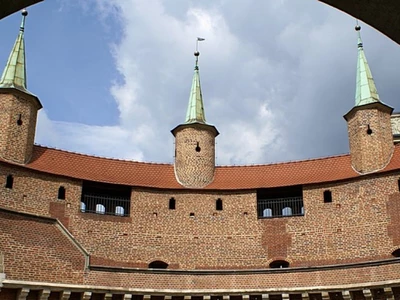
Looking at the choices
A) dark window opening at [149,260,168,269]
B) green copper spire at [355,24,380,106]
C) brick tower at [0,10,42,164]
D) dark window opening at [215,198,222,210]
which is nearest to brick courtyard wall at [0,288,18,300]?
dark window opening at [149,260,168,269]

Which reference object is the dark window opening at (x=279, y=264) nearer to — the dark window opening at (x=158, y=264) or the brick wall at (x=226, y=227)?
→ the brick wall at (x=226, y=227)

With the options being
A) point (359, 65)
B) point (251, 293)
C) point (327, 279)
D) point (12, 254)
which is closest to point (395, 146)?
point (359, 65)

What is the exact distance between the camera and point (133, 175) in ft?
96.7

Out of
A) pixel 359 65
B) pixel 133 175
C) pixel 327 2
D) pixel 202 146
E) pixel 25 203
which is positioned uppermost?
pixel 359 65

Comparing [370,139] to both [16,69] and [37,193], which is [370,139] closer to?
[37,193]

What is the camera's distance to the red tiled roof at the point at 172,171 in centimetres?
2769

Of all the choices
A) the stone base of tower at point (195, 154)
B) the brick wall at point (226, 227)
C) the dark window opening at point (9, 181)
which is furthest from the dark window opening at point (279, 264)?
the dark window opening at point (9, 181)

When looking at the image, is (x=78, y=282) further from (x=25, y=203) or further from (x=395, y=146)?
(x=395, y=146)

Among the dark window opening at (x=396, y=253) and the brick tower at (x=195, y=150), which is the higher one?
the brick tower at (x=195, y=150)

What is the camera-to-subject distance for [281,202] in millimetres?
28344

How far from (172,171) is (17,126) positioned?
8.45 meters

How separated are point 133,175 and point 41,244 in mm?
8485

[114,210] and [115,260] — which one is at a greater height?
[114,210]

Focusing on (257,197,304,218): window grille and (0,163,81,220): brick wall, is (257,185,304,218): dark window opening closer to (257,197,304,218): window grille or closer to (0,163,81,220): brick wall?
(257,197,304,218): window grille
